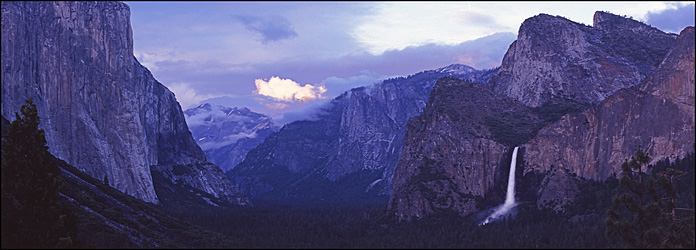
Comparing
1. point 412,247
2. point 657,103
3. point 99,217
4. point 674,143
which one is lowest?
point 412,247

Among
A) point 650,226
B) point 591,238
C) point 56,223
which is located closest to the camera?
point 650,226

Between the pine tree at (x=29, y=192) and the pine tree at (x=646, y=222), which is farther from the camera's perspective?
the pine tree at (x=29, y=192)

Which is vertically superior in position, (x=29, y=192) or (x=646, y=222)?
(x=29, y=192)

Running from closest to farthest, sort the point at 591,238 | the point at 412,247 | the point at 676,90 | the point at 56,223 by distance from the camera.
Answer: the point at 56,223 → the point at 591,238 → the point at 412,247 → the point at 676,90

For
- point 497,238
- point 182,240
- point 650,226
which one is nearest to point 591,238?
point 497,238

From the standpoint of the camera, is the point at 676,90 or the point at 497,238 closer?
the point at 497,238

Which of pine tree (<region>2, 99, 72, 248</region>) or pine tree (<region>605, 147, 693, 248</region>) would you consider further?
pine tree (<region>2, 99, 72, 248</region>)

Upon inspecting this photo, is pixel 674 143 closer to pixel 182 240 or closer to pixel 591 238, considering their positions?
pixel 591 238

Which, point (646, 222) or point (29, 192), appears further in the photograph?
point (29, 192)
